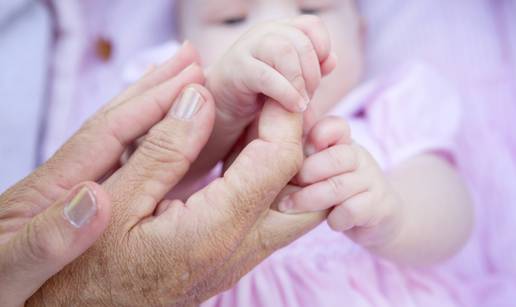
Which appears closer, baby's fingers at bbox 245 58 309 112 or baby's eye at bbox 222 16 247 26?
baby's fingers at bbox 245 58 309 112

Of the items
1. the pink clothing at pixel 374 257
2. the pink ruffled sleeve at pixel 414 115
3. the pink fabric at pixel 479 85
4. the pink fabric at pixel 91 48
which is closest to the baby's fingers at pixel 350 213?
the pink clothing at pixel 374 257

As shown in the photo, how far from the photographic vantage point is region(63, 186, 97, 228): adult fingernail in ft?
1.81

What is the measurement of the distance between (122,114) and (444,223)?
1.98 ft

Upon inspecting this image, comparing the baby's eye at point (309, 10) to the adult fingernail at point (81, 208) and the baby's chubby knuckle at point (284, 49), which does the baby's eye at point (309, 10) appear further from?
the adult fingernail at point (81, 208)

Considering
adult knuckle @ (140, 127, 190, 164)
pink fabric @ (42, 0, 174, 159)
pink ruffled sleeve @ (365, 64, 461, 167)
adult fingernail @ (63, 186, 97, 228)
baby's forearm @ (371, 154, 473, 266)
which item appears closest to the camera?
adult fingernail @ (63, 186, 97, 228)

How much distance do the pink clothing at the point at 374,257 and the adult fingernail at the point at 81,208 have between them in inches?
16.4

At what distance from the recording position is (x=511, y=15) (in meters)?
1.38

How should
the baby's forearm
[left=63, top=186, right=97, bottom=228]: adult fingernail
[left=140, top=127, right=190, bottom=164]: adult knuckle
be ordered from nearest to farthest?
1. [left=63, top=186, right=97, bottom=228]: adult fingernail
2. [left=140, top=127, right=190, bottom=164]: adult knuckle
3. the baby's forearm

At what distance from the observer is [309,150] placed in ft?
2.53

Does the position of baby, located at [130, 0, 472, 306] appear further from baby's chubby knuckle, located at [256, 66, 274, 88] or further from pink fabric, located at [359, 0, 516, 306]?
pink fabric, located at [359, 0, 516, 306]

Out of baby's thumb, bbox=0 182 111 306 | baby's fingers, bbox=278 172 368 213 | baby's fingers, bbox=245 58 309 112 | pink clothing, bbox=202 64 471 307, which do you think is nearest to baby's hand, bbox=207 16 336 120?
baby's fingers, bbox=245 58 309 112

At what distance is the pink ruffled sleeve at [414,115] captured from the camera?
44.2 inches

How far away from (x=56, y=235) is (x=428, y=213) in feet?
2.19

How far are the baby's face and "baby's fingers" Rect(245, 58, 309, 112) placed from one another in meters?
0.44
